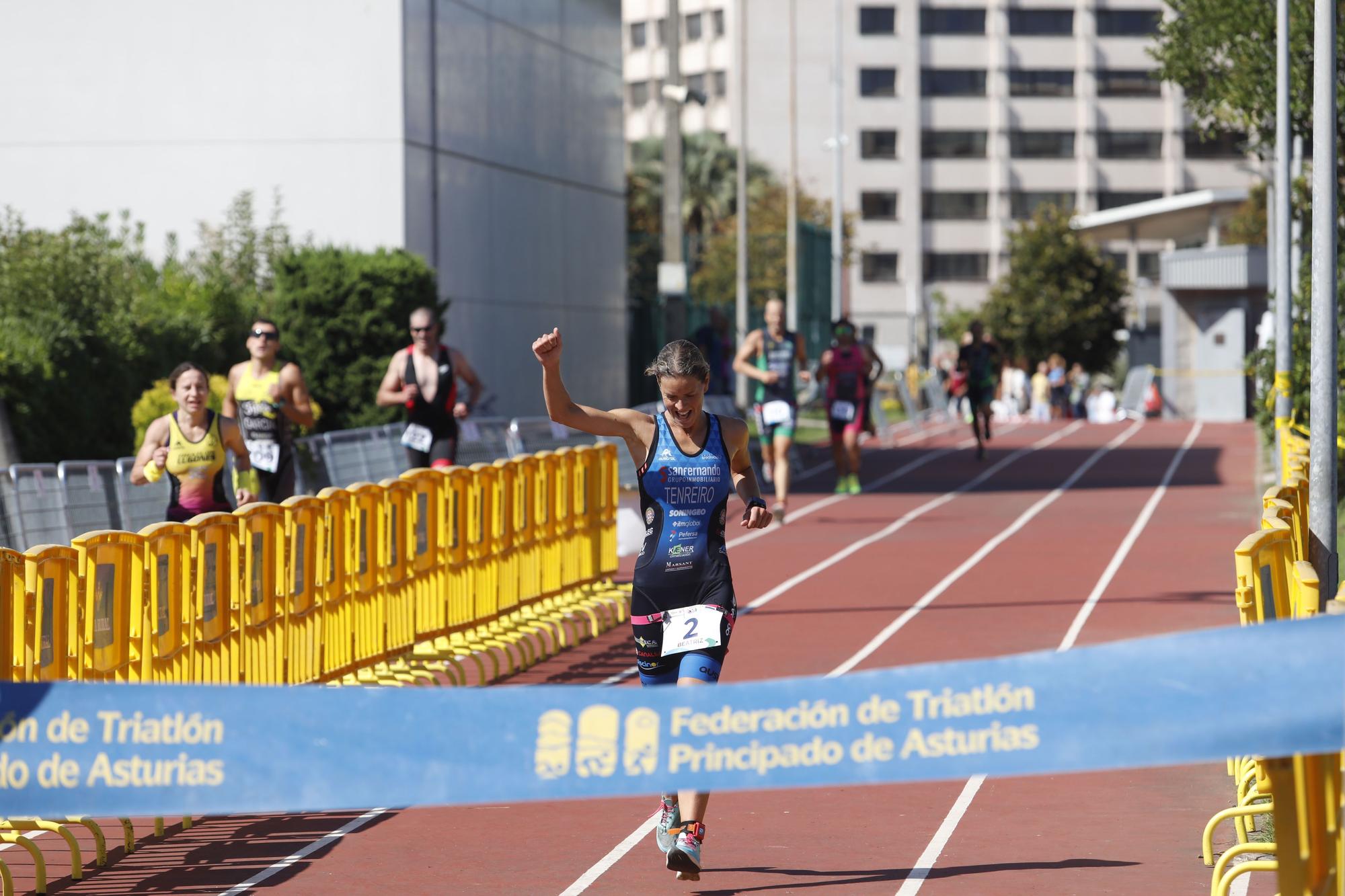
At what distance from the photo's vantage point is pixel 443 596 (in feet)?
37.7

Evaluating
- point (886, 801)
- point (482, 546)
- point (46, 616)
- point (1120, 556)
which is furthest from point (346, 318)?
point (46, 616)

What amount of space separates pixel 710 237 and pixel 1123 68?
4036 centimetres

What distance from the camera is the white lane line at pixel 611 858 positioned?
7191 mm

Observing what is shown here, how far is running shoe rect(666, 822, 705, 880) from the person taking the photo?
6.89 metres

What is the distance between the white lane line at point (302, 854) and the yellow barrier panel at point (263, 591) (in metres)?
0.82

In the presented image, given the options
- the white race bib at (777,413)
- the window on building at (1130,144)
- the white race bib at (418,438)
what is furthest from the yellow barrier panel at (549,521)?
the window on building at (1130,144)

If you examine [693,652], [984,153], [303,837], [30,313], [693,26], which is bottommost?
[303,837]

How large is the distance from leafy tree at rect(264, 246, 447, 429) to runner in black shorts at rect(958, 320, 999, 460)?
945 cm

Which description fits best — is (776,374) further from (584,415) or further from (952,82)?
(952,82)

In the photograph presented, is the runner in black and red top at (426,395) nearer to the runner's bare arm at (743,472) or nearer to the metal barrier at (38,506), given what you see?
the metal barrier at (38,506)

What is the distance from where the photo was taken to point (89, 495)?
1427 cm

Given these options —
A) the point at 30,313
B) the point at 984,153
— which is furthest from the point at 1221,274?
the point at 984,153

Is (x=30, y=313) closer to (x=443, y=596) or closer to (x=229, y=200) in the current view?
(x=229, y=200)

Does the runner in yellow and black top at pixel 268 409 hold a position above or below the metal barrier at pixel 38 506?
above
